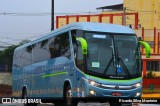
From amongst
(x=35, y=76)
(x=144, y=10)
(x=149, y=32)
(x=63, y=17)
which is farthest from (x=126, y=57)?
(x=144, y=10)

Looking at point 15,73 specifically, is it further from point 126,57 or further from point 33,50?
point 126,57

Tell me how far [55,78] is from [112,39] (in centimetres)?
391

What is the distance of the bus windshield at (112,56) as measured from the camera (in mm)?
17047

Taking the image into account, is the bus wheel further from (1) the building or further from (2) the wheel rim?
(1) the building

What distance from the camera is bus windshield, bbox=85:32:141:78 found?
55.9ft

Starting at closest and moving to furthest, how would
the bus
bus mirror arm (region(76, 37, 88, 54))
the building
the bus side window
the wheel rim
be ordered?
bus mirror arm (region(76, 37, 88, 54)) < the bus < the bus side window < the wheel rim < the building

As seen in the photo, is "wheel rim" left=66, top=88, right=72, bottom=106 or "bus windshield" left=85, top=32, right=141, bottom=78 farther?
"wheel rim" left=66, top=88, right=72, bottom=106

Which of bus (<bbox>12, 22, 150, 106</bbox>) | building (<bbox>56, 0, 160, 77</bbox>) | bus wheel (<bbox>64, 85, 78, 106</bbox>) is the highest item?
building (<bbox>56, 0, 160, 77</bbox>)

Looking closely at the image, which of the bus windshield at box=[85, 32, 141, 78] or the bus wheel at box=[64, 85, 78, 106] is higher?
the bus windshield at box=[85, 32, 141, 78]

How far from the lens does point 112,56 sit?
56.6 ft

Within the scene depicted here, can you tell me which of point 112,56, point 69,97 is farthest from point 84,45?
point 69,97

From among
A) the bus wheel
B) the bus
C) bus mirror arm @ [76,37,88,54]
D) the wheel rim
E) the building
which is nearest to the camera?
bus mirror arm @ [76,37,88,54]

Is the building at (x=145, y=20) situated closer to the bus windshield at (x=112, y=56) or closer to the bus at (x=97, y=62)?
the bus at (x=97, y=62)

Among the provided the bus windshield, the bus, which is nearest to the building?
the bus
